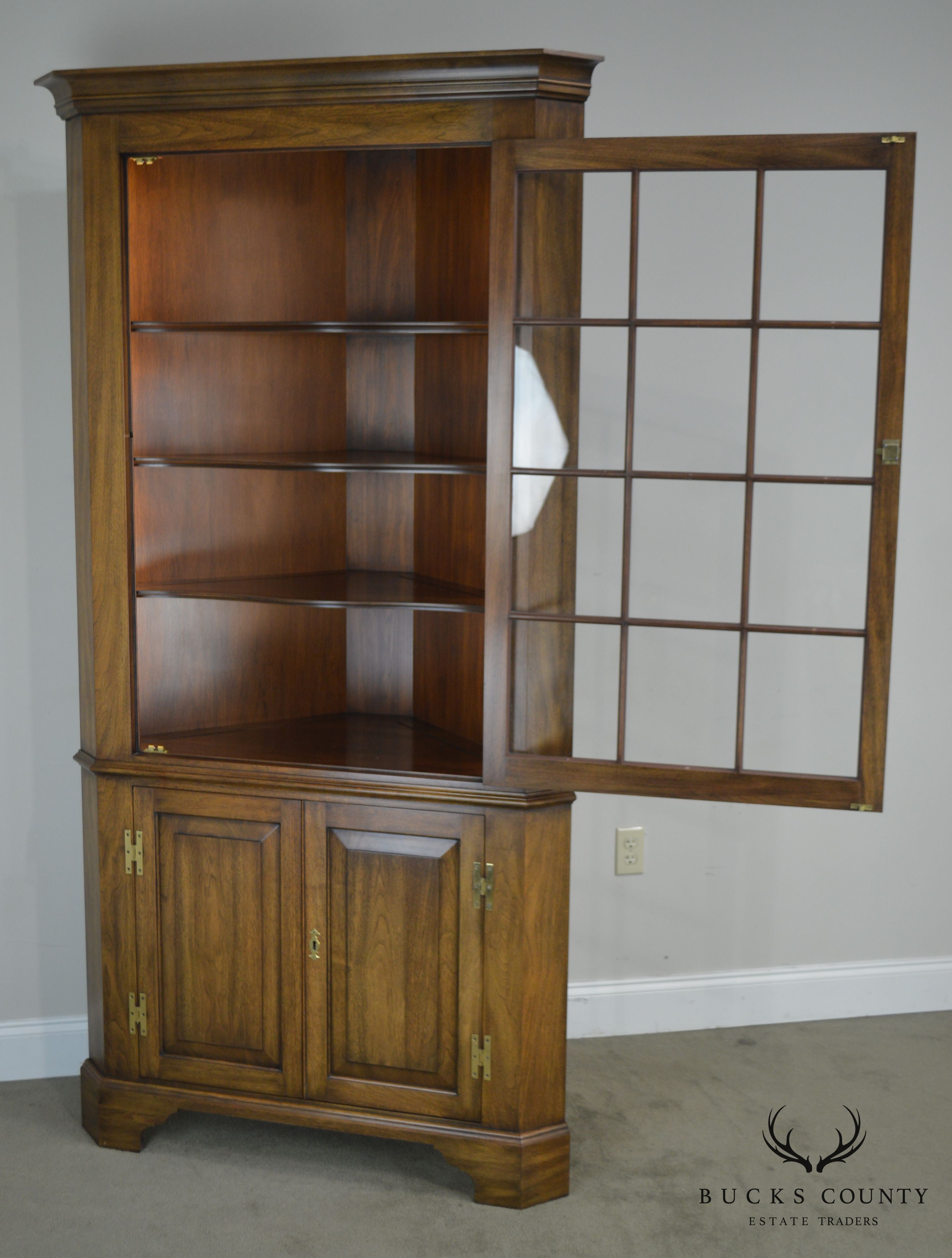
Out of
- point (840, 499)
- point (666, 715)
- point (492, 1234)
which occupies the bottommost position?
point (492, 1234)

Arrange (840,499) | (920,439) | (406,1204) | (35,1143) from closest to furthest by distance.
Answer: (840,499)
(406,1204)
(35,1143)
(920,439)

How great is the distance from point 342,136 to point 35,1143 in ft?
7.10

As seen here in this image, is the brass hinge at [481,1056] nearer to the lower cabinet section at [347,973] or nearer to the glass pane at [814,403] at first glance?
the lower cabinet section at [347,973]

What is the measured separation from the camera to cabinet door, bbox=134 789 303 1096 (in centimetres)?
250

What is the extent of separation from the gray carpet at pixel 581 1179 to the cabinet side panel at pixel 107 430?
0.88 meters

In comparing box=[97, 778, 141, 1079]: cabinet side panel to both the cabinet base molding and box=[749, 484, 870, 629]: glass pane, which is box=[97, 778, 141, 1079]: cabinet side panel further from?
box=[749, 484, 870, 629]: glass pane

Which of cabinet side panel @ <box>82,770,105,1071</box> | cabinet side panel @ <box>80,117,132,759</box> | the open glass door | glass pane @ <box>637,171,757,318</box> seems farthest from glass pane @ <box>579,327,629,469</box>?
cabinet side panel @ <box>82,770,105,1071</box>

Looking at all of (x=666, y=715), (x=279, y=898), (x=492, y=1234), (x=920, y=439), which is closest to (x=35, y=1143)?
(x=279, y=898)

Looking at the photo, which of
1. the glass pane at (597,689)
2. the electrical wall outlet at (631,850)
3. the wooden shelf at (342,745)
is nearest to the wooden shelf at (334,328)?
the glass pane at (597,689)

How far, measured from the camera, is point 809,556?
7.38 feet

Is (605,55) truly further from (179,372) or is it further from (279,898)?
(279,898)

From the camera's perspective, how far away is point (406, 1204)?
2.43m

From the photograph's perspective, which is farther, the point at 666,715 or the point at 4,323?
the point at 4,323

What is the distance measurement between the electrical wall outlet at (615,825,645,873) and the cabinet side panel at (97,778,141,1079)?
121cm
